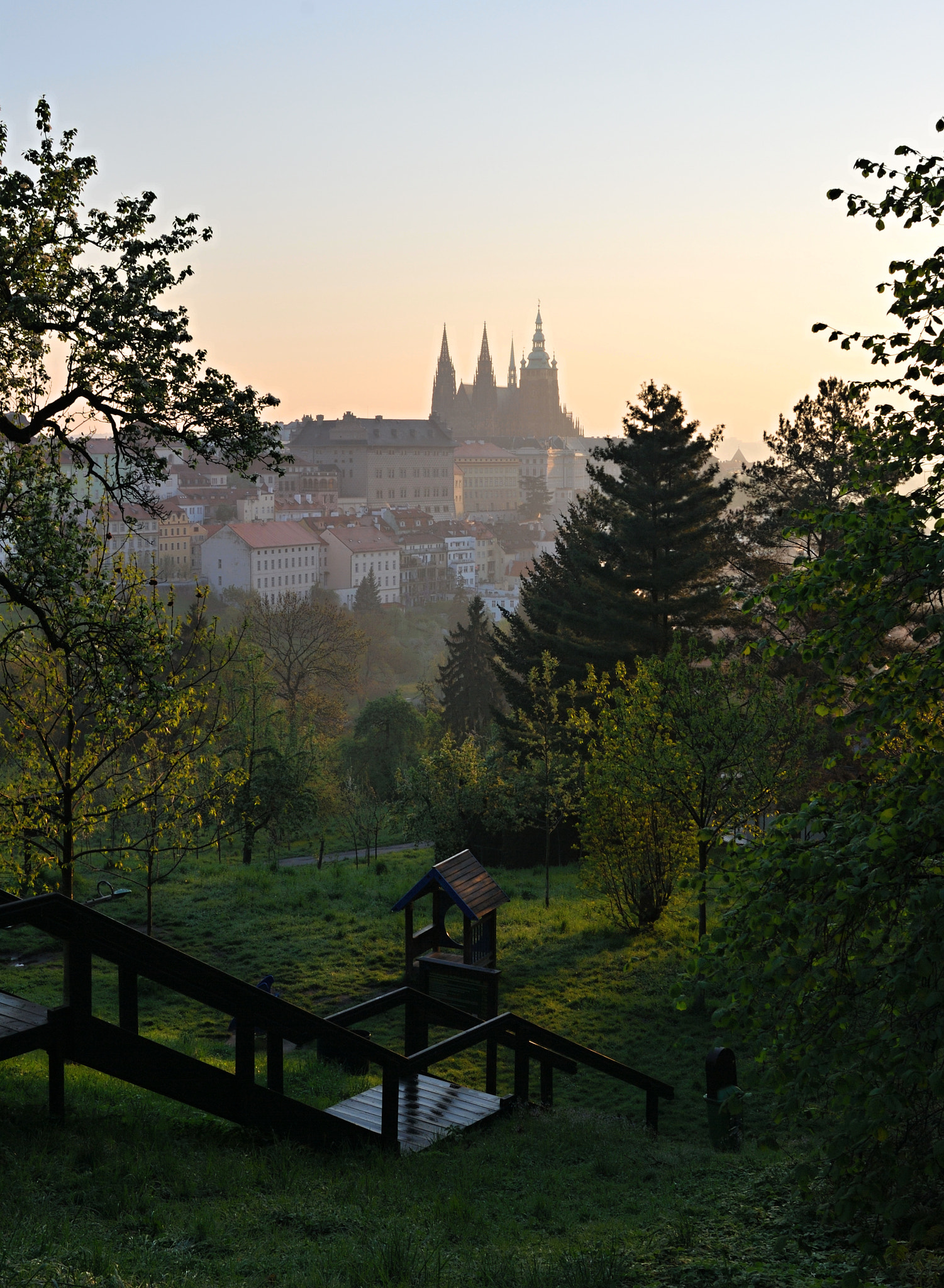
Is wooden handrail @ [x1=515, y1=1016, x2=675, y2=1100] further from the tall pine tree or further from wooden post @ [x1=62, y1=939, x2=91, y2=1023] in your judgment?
the tall pine tree

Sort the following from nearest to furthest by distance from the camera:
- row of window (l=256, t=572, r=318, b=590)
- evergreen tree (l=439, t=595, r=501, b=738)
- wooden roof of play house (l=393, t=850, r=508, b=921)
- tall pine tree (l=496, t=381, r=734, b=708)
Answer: wooden roof of play house (l=393, t=850, r=508, b=921)
tall pine tree (l=496, t=381, r=734, b=708)
evergreen tree (l=439, t=595, r=501, b=738)
row of window (l=256, t=572, r=318, b=590)

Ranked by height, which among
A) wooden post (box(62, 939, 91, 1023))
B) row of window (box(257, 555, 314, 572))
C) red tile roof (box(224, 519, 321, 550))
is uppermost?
red tile roof (box(224, 519, 321, 550))

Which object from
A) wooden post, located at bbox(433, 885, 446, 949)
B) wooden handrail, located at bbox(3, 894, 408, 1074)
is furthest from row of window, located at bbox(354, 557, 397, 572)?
wooden handrail, located at bbox(3, 894, 408, 1074)

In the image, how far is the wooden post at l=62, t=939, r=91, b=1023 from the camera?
22.8 ft

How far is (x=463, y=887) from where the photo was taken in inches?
591

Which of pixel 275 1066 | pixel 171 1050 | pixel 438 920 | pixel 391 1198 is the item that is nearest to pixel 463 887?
pixel 438 920

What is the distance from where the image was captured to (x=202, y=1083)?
7605 mm

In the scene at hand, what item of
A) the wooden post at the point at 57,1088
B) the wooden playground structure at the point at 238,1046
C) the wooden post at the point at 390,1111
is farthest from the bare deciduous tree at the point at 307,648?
the wooden post at the point at 57,1088

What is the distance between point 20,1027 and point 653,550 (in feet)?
84.8

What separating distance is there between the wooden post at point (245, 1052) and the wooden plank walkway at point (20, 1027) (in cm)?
121

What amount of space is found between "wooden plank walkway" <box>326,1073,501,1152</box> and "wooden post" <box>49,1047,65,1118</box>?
1906mm

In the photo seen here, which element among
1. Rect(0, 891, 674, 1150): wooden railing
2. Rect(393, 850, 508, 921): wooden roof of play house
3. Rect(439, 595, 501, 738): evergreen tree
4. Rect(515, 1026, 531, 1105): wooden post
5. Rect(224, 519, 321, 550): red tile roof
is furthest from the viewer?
Rect(224, 519, 321, 550): red tile roof

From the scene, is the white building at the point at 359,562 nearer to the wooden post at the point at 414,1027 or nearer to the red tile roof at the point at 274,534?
the red tile roof at the point at 274,534

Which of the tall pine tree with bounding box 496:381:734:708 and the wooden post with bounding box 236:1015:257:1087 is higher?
the tall pine tree with bounding box 496:381:734:708
